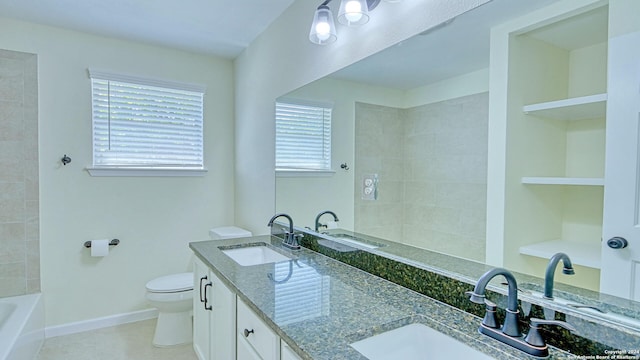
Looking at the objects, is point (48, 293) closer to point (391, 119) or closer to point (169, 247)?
point (169, 247)

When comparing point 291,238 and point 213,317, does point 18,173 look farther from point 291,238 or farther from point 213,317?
point 291,238

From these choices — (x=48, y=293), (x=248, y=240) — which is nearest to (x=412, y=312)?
(x=248, y=240)

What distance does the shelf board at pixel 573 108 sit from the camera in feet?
2.79

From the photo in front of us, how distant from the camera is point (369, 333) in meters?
1.00

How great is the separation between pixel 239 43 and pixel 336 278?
2.36 m

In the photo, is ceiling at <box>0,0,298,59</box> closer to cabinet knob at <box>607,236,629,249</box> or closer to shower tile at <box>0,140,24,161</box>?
shower tile at <box>0,140,24,161</box>

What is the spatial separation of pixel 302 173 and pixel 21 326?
6.61 feet

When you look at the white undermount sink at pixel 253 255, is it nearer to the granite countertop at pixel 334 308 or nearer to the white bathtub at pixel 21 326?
the granite countertop at pixel 334 308

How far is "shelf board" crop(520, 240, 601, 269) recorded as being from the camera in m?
0.87

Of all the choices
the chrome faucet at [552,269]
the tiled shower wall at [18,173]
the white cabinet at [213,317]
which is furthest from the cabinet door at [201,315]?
the chrome faucet at [552,269]

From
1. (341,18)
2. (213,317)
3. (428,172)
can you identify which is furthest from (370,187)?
(213,317)

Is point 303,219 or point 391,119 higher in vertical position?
point 391,119

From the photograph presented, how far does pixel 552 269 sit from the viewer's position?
3.04 feet

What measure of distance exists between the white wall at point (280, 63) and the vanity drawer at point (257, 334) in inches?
49.7
